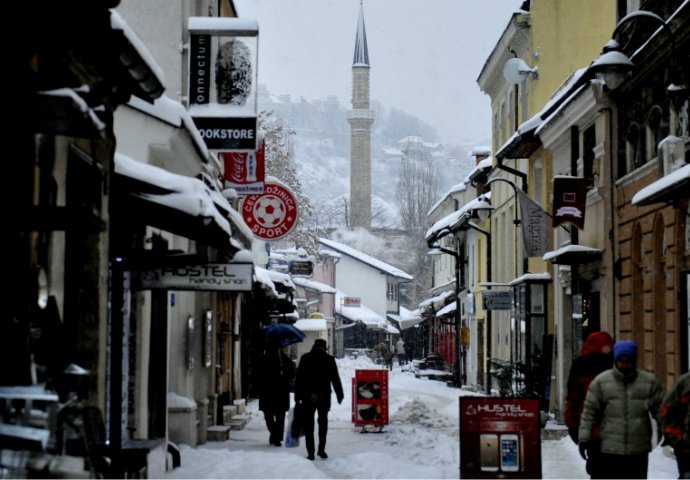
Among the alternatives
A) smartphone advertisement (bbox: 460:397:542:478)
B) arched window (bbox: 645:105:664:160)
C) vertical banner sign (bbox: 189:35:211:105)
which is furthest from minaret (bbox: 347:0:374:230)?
smartphone advertisement (bbox: 460:397:542:478)

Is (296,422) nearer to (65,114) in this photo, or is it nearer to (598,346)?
(598,346)

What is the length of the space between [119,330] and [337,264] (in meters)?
83.6

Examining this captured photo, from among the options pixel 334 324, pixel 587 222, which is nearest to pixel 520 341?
pixel 587 222

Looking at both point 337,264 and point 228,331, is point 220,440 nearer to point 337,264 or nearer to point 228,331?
point 228,331

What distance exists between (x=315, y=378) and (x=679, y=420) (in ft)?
30.2

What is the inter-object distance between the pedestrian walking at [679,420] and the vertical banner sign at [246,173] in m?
14.0

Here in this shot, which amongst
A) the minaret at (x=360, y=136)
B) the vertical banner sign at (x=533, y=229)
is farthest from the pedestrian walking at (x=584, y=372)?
the minaret at (x=360, y=136)

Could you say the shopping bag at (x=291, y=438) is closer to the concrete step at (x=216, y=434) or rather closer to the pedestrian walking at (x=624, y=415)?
the concrete step at (x=216, y=434)

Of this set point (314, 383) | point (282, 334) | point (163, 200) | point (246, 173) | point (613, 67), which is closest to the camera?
point (163, 200)

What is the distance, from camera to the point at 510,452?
12.4m

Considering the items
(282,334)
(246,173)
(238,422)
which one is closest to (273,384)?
(282,334)

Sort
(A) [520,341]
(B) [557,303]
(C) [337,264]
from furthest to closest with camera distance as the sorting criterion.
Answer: (C) [337,264] < (A) [520,341] < (B) [557,303]

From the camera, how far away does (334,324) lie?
8450cm

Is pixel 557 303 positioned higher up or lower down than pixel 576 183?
lower down
